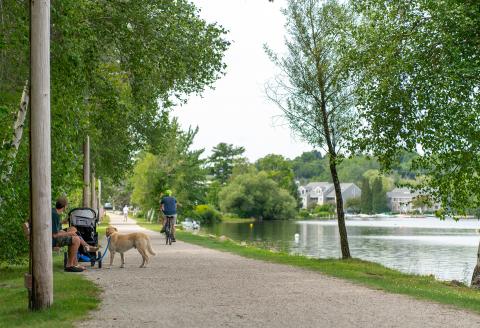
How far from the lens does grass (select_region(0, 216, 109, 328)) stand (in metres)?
8.44

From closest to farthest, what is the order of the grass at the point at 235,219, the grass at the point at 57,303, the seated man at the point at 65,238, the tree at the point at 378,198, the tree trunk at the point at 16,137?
1. the grass at the point at 57,303
2. the tree trunk at the point at 16,137
3. the seated man at the point at 65,238
4. the grass at the point at 235,219
5. the tree at the point at 378,198

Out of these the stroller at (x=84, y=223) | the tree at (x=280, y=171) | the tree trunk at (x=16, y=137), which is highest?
the tree at (x=280, y=171)

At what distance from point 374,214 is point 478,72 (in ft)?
535

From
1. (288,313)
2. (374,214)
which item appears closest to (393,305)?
(288,313)

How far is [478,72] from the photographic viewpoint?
15227mm

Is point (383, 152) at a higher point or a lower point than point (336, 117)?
lower

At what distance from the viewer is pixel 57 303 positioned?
9.52 metres

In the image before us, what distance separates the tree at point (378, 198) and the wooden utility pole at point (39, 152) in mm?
169446

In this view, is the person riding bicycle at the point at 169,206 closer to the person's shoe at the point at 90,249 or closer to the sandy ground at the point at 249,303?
the person's shoe at the point at 90,249

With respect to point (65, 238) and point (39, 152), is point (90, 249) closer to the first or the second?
point (65, 238)

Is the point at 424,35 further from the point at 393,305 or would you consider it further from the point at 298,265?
the point at 393,305

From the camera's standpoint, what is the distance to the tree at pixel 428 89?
1559 cm

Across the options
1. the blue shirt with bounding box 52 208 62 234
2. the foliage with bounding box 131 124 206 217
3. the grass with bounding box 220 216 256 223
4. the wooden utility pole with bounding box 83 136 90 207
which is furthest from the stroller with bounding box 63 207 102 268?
the grass with bounding box 220 216 256 223

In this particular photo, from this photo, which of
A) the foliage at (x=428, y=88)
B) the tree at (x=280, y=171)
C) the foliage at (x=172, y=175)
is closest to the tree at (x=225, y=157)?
the tree at (x=280, y=171)
